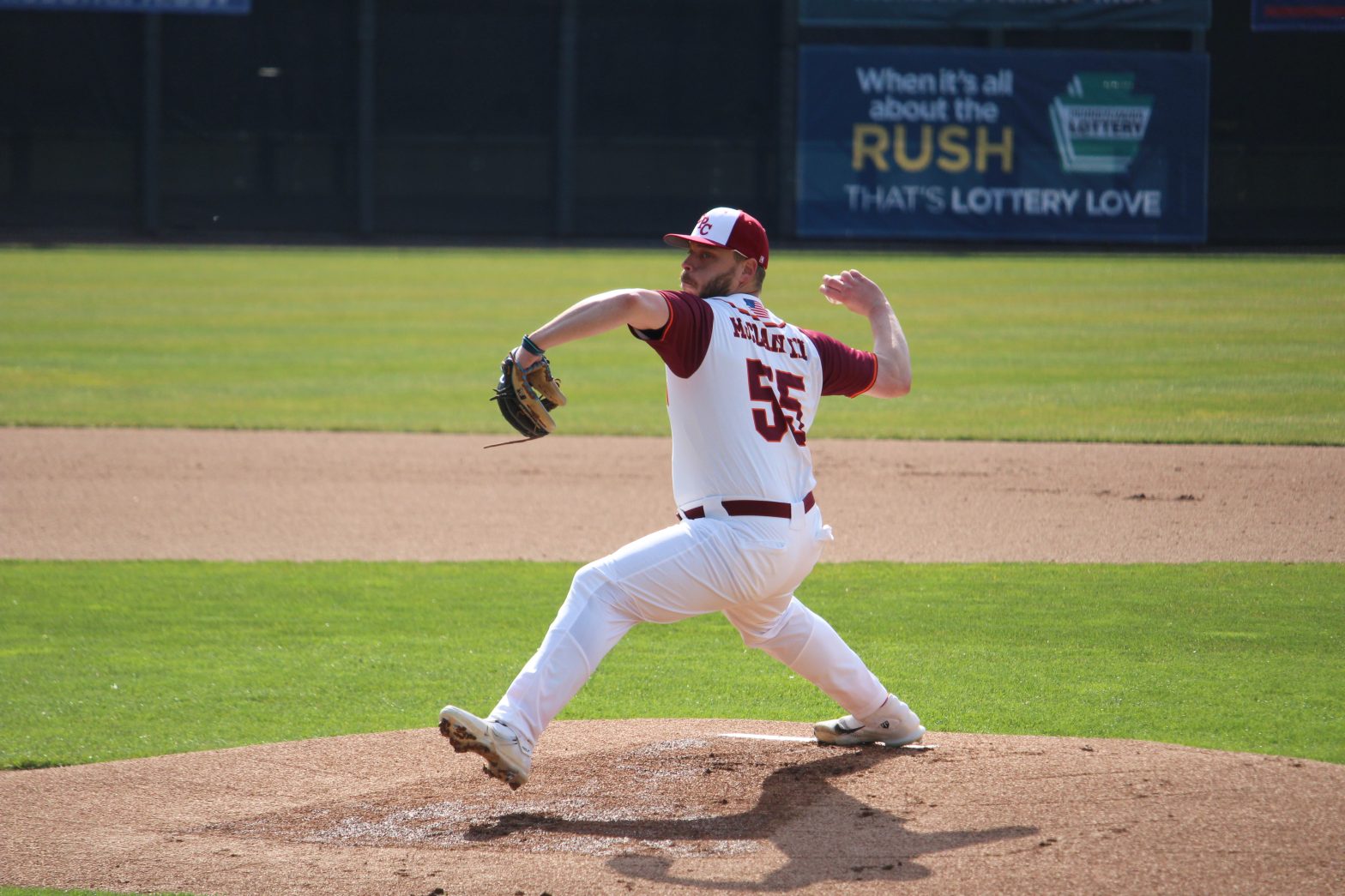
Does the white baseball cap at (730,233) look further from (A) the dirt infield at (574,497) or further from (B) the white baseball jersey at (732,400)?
(A) the dirt infield at (574,497)

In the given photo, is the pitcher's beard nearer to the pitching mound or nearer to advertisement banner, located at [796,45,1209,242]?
the pitching mound

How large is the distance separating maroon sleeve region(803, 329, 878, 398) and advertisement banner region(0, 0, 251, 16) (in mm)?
25632

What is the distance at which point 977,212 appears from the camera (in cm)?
2606

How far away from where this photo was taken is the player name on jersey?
11.7 feet

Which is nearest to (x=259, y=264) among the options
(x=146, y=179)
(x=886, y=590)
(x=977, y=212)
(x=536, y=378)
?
(x=146, y=179)

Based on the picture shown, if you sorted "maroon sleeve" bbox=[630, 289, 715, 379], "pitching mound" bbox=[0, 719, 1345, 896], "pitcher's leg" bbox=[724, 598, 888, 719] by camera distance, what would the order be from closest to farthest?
"pitching mound" bbox=[0, 719, 1345, 896] → "maroon sleeve" bbox=[630, 289, 715, 379] → "pitcher's leg" bbox=[724, 598, 888, 719]

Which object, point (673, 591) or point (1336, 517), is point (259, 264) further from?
point (673, 591)

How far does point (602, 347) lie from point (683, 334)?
1262cm

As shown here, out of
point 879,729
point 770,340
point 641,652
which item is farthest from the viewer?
point 641,652

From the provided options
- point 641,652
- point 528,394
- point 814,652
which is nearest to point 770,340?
point 528,394

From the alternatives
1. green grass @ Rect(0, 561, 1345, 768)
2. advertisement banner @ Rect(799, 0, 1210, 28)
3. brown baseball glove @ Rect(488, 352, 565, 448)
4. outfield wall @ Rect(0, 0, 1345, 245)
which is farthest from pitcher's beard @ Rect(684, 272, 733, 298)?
advertisement banner @ Rect(799, 0, 1210, 28)

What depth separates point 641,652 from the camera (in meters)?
5.59

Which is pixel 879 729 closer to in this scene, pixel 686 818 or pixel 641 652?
pixel 686 818

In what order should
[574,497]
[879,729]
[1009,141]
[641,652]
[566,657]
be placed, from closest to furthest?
[566,657], [879,729], [641,652], [574,497], [1009,141]
